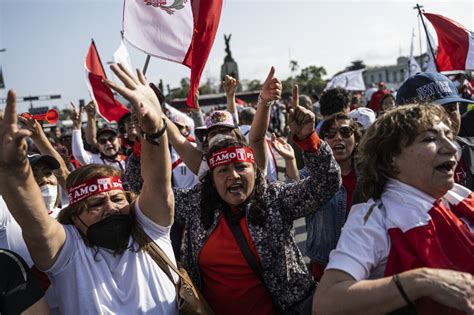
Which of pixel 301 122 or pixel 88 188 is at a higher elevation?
pixel 301 122

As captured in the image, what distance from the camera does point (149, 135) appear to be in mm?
2031

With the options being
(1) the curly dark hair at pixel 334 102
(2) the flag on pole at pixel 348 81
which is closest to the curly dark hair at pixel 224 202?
(1) the curly dark hair at pixel 334 102

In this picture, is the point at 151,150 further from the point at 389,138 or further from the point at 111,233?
the point at 389,138

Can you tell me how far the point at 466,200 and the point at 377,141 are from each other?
1.36 feet

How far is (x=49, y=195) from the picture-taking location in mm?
3057

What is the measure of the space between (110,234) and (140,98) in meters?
0.67

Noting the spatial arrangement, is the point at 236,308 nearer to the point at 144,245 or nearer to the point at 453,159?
the point at 144,245

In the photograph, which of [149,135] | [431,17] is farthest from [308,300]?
[431,17]

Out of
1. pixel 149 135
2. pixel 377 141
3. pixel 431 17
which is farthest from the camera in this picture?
pixel 431 17

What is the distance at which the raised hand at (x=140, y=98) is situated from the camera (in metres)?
1.95

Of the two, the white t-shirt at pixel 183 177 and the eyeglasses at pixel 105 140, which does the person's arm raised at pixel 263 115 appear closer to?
the white t-shirt at pixel 183 177

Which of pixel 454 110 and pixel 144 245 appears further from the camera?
pixel 454 110

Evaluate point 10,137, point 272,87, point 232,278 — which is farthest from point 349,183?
point 10,137

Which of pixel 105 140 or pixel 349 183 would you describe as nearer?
pixel 349 183
